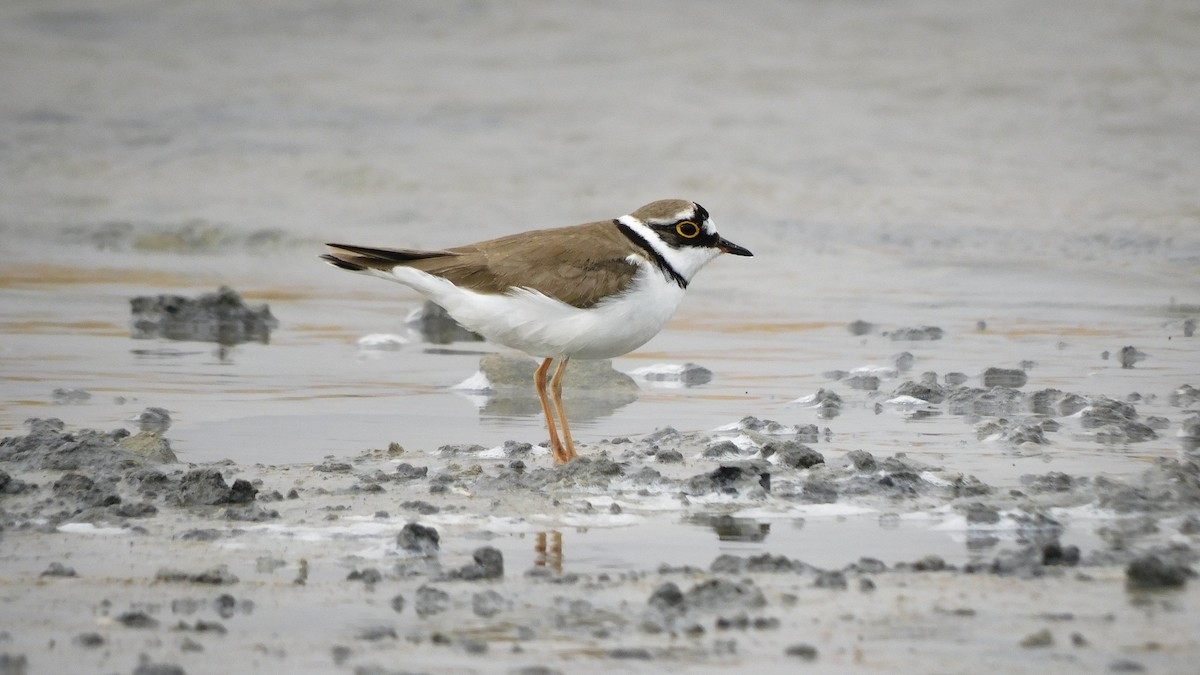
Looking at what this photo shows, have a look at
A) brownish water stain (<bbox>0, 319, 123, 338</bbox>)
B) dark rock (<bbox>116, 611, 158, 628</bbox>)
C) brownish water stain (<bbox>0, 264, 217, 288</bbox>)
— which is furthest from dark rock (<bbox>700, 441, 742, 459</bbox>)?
brownish water stain (<bbox>0, 264, 217, 288</bbox>)

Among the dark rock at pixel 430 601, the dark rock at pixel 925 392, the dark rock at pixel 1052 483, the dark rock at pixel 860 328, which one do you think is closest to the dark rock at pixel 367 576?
the dark rock at pixel 430 601

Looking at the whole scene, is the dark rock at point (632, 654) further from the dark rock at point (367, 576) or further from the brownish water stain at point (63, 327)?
the brownish water stain at point (63, 327)

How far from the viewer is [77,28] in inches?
963

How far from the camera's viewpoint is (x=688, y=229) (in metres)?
6.89

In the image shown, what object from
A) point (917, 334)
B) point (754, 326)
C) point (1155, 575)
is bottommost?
point (1155, 575)

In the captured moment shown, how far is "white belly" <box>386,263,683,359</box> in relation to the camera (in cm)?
650

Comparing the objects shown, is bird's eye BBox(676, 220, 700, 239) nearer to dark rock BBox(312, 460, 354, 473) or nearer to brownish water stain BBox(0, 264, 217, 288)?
dark rock BBox(312, 460, 354, 473)

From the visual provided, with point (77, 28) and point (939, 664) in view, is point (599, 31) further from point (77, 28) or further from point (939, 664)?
point (939, 664)

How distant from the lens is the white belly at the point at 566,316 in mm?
6504

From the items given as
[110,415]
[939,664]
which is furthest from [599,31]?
[939,664]

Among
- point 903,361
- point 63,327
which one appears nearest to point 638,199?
point 63,327

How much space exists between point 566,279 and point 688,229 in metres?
0.72

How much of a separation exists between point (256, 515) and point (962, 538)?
2.40m

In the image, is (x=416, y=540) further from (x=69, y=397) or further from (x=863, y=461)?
(x=69, y=397)
